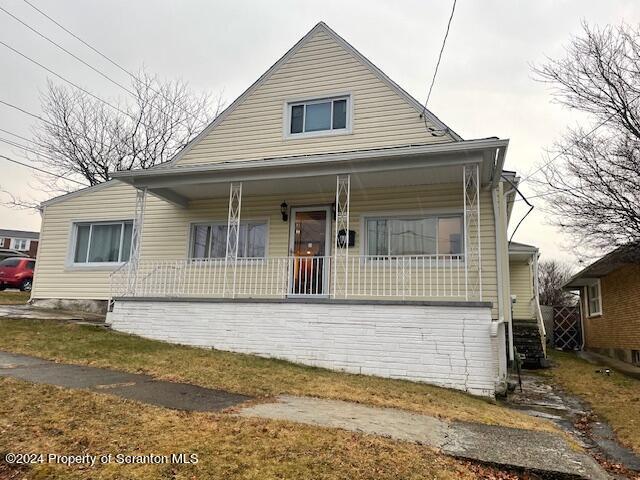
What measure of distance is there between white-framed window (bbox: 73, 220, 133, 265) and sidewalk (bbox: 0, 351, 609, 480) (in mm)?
6308

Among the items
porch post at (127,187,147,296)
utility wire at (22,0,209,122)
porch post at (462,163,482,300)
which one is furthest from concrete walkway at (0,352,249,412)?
utility wire at (22,0,209,122)

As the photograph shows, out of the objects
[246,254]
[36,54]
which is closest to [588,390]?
[246,254]

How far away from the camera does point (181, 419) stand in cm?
436

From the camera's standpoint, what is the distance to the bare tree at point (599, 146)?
39.2ft

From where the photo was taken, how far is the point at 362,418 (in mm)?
4992

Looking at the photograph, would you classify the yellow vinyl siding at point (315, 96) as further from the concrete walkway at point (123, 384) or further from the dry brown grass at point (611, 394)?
the concrete walkway at point (123, 384)

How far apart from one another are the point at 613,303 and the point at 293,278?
42.0 feet

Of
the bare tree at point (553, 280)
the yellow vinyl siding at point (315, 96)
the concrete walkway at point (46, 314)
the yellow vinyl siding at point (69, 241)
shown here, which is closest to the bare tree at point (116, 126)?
the yellow vinyl siding at point (69, 241)

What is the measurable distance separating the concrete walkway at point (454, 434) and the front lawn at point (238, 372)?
478mm

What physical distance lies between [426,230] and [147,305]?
6154 millimetres

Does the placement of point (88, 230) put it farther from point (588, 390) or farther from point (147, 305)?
point (588, 390)

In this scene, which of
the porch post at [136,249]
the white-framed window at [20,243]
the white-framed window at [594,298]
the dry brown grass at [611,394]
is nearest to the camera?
the dry brown grass at [611,394]

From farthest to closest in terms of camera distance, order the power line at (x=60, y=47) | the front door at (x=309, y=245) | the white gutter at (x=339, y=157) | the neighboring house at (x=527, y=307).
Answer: the power line at (x=60, y=47)
the neighboring house at (x=527, y=307)
the front door at (x=309, y=245)
the white gutter at (x=339, y=157)

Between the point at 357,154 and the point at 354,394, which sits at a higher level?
the point at 357,154
